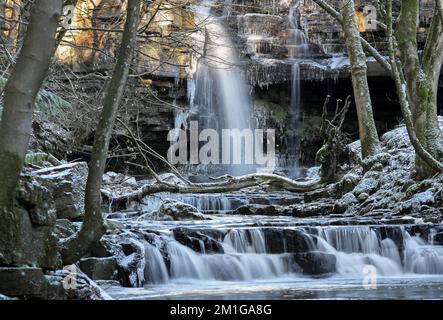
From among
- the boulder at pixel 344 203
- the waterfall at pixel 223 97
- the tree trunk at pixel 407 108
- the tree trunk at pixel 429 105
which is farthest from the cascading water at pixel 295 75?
the tree trunk at pixel 407 108

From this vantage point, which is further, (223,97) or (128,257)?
(223,97)

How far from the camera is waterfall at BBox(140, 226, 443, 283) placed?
9094mm

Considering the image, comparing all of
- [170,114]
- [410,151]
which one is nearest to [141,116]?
[170,114]

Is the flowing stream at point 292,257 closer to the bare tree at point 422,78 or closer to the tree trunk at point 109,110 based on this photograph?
the tree trunk at point 109,110

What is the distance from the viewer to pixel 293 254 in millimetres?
9547

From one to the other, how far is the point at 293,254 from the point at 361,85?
7.43 meters

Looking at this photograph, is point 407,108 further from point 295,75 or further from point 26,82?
point 295,75

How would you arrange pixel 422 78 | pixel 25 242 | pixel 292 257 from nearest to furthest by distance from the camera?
pixel 25 242
pixel 292 257
pixel 422 78

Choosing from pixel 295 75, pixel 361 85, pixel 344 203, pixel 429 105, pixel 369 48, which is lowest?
pixel 344 203

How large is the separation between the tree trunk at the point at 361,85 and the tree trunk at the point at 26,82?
1216cm

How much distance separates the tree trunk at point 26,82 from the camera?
444 cm

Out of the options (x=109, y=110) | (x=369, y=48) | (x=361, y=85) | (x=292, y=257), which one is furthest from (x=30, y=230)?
(x=361, y=85)

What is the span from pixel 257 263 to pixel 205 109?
17296 millimetres

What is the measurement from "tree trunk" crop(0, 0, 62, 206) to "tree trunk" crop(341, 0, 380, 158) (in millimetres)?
12155
